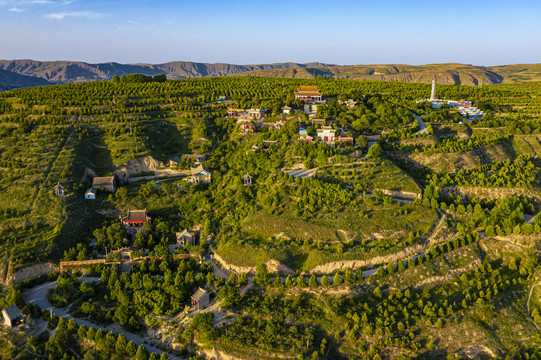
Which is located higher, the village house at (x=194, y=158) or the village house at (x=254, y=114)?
the village house at (x=254, y=114)

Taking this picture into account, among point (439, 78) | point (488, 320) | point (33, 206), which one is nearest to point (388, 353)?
point (488, 320)

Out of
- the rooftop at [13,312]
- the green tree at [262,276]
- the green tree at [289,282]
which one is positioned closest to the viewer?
the rooftop at [13,312]

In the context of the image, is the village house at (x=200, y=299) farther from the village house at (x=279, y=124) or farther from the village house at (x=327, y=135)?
the village house at (x=279, y=124)

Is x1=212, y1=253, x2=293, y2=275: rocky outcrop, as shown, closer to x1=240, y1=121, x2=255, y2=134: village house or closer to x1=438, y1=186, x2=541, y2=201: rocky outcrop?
x1=438, y1=186, x2=541, y2=201: rocky outcrop

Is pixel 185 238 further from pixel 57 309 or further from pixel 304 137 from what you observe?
pixel 304 137

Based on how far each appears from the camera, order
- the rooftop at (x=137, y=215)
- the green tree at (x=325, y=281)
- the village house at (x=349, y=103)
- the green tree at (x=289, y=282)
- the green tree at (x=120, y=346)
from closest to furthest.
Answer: the green tree at (x=120, y=346), the green tree at (x=325, y=281), the green tree at (x=289, y=282), the rooftop at (x=137, y=215), the village house at (x=349, y=103)

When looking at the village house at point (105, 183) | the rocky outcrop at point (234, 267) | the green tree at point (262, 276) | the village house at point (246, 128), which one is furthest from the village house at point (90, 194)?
the village house at point (246, 128)

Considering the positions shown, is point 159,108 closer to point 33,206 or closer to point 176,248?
point 33,206

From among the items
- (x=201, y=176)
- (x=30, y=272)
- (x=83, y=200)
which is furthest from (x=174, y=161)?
(x=30, y=272)
